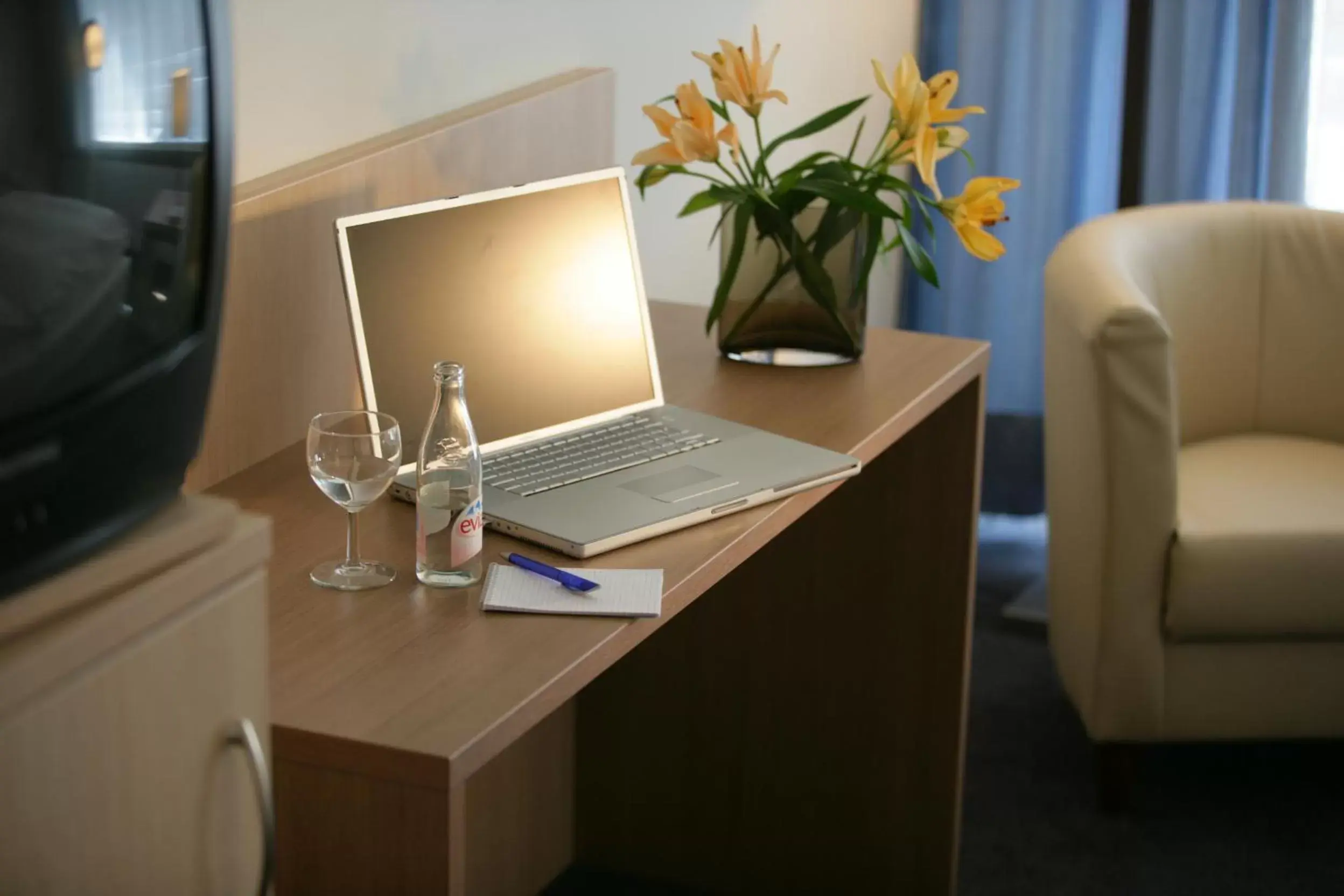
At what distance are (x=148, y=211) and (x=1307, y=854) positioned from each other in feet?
6.58

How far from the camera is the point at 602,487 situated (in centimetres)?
137

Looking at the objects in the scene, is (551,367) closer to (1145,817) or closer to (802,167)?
(802,167)

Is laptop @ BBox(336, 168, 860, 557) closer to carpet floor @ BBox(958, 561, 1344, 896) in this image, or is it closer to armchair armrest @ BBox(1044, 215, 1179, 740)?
armchair armrest @ BBox(1044, 215, 1179, 740)

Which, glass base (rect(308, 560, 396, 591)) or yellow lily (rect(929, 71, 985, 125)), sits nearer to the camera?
glass base (rect(308, 560, 396, 591))

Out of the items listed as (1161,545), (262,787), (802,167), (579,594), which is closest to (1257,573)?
(1161,545)

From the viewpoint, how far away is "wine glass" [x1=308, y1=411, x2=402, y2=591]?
1166mm

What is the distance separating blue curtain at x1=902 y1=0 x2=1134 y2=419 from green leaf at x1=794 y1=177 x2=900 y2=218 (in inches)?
64.2

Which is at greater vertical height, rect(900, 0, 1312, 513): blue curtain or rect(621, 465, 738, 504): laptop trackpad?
rect(900, 0, 1312, 513): blue curtain

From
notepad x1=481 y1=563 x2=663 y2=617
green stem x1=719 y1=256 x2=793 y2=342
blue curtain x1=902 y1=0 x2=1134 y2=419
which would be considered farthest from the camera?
blue curtain x1=902 y1=0 x2=1134 y2=419

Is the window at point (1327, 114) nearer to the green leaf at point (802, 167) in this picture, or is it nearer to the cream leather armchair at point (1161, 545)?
the cream leather armchair at point (1161, 545)

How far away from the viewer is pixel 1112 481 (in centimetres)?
216

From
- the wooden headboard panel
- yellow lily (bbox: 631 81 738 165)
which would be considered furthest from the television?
yellow lily (bbox: 631 81 738 165)

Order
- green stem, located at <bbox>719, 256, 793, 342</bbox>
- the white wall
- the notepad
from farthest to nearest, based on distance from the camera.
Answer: green stem, located at <bbox>719, 256, 793, 342</bbox> → the white wall → the notepad

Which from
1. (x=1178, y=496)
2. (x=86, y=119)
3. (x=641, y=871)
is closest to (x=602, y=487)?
(x=86, y=119)
